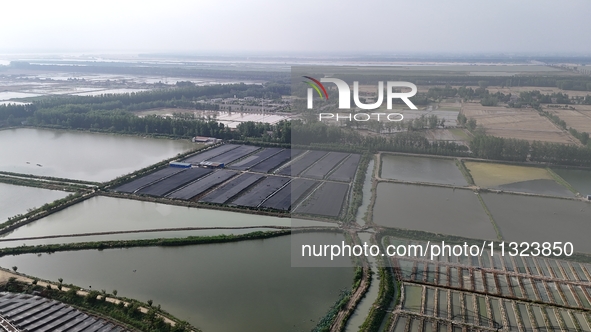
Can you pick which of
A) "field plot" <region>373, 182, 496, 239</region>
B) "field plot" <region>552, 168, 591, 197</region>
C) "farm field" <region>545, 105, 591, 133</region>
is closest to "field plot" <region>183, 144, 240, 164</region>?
"field plot" <region>373, 182, 496, 239</region>

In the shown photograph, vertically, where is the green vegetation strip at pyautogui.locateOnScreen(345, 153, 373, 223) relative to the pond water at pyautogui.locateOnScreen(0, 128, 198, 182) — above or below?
below

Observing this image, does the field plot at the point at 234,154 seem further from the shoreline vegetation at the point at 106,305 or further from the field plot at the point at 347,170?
the shoreline vegetation at the point at 106,305

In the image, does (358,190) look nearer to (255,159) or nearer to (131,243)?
(255,159)

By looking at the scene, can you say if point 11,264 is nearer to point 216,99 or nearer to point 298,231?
point 298,231

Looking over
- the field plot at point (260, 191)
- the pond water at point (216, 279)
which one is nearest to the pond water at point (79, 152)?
the field plot at point (260, 191)

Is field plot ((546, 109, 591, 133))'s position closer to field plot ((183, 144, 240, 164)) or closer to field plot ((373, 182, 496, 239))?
field plot ((373, 182, 496, 239))

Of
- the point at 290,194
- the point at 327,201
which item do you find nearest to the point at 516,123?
the point at 327,201
